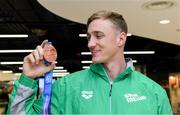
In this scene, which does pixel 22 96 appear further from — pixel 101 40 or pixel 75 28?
pixel 75 28

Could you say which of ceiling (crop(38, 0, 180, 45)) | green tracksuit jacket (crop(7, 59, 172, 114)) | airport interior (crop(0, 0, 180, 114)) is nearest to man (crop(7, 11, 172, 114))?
green tracksuit jacket (crop(7, 59, 172, 114))

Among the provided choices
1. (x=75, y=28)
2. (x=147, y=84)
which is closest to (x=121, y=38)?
(x=147, y=84)

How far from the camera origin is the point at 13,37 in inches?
449

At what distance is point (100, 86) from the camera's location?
1699 millimetres

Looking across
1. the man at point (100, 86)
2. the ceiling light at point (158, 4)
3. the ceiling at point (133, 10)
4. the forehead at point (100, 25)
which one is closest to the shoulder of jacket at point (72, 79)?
the man at point (100, 86)

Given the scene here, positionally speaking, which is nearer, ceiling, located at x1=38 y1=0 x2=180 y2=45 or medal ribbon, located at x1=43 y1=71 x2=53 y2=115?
medal ribbon, located at x1=43 y1=71 x2=53 y2=115

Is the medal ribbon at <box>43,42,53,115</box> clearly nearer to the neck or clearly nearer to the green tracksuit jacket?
the green tracksuit jacket

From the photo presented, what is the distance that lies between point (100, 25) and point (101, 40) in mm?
70

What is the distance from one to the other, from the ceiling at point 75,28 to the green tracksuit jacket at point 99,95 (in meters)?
2.99

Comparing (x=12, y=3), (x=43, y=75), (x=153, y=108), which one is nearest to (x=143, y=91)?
(x=153, y=108)

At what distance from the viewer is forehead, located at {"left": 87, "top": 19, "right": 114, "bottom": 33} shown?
5.47 feet

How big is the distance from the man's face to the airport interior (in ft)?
0.93

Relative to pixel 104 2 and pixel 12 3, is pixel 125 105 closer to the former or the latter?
pixel 104 2

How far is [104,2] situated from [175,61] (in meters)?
14.0
